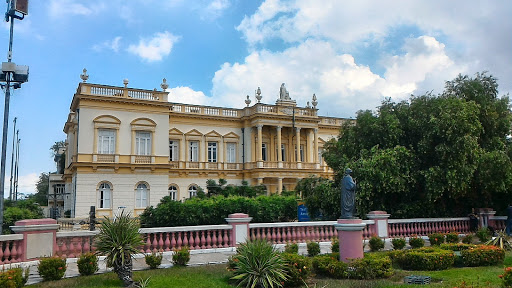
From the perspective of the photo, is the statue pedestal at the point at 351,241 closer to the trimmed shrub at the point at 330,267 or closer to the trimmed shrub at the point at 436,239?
the trimmed shrub at the point at 330,267

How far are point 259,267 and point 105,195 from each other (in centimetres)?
2385

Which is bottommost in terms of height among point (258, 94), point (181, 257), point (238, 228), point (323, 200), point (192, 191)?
point (181, 257)

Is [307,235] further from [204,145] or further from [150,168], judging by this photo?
[204,145]

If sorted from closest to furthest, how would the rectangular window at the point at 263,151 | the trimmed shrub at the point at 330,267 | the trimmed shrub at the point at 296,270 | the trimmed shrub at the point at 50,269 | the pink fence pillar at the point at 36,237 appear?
the trimmed shrub at the point at 296,270 → the trimmed shrub at the point at 50,269 → the trimmed shrub at the point at 330,267 → the pink fence pillar at the point at 36,237 → the rectangular window at the point at 263,151

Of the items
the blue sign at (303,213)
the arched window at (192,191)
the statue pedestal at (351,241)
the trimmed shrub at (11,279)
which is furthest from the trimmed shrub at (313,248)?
the arched window at (192,191)

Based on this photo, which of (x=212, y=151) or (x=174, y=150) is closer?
(x=174, y=150)

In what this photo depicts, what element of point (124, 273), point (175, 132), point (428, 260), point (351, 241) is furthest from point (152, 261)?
point (175, 132)

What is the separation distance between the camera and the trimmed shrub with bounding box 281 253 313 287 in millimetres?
8312

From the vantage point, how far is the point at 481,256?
10.2 metres

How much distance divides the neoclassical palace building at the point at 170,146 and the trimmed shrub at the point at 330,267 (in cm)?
2119

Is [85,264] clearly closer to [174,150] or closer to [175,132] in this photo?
[175,132]

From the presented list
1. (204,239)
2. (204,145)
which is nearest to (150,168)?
(204,145)

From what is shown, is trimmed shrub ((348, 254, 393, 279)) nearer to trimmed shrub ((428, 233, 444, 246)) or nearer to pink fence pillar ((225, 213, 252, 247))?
pink fence pillar ((225, 213, 252, 247))

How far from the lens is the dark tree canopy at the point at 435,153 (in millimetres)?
15461
